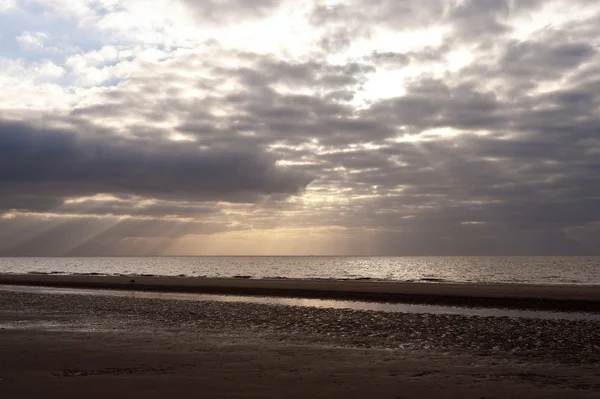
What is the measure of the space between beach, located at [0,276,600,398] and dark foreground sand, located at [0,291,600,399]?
42 mm

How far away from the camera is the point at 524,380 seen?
13.9 meters

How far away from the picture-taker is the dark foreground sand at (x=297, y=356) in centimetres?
1270

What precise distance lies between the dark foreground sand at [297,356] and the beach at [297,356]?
0.14 feet

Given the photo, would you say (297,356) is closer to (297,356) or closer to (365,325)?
(297,356)

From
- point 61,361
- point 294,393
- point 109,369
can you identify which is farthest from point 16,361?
point 294,393

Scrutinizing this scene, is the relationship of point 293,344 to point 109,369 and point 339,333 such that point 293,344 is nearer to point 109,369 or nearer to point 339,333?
point 339,333

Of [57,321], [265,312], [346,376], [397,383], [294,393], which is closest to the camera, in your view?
[294,393]

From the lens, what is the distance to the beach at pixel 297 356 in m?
12.7

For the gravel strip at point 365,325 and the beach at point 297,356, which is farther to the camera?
the gravel strip at point 365,325

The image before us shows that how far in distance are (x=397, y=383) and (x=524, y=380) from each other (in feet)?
11.9

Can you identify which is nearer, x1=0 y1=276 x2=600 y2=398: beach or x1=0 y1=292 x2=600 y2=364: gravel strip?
x1=0 y1=276 x2=600 y2=398: beach

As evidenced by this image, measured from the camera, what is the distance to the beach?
1274cm

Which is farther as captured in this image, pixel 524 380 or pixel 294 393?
pixel 524 380

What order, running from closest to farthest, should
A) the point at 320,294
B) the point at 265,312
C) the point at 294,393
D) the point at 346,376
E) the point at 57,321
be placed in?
the point at 294,393 < the point at 346,376 < the point at 57,321 < the point at 265,312 < the point at 320,294
